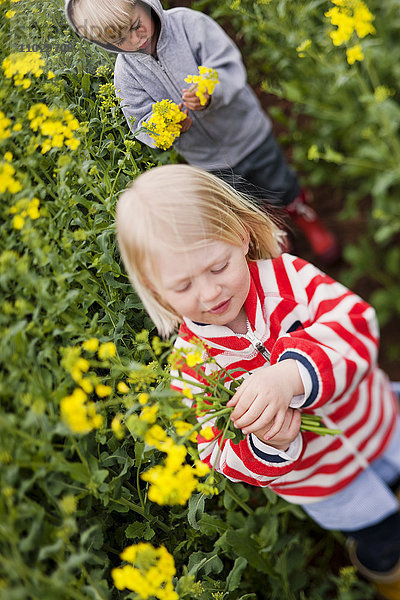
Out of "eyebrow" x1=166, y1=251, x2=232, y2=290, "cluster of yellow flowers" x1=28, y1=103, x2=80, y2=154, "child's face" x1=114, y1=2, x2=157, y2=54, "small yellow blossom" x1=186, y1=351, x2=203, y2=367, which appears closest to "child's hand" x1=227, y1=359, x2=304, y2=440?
"small yellow blossom" x1=186, y1=351, x2=203, y2=367

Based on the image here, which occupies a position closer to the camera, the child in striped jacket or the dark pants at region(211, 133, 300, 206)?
the child in striped jacket

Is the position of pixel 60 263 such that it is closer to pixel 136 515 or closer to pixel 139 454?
pixel 139 454

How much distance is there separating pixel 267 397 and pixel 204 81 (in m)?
0.70

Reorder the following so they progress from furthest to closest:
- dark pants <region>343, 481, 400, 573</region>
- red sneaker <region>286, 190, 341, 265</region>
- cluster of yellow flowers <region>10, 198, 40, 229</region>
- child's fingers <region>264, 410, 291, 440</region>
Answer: red sneaker <region>286, 190, 341, 265</region>
dark pants <region>343, 481, 400, 573</region>
child's fingers <region>264, 410, 291, 440</region>
cluster of yellow flowers <region>10, 198, 40, 229</region>

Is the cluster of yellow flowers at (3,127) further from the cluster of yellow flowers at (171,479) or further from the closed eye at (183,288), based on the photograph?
the cluster of yellow flowers at (171,479)

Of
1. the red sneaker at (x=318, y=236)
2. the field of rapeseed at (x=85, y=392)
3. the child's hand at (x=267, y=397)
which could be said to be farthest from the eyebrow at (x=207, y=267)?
the red sneaker at (x=318, y=236)

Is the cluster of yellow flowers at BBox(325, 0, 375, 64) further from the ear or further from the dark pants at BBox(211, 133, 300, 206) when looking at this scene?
the ear

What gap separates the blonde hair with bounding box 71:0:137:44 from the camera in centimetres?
113

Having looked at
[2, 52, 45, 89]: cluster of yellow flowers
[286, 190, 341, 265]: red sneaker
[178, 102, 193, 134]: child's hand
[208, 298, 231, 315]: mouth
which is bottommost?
[286, 190, 341, 265]: red sneaker

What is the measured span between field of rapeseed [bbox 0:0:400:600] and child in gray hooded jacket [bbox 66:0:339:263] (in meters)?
0.06

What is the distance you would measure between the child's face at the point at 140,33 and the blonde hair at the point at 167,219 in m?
0.30

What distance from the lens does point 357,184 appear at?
120 inches

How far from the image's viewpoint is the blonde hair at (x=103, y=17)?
1126 millimetres

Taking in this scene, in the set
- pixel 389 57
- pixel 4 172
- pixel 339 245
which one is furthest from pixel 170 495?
pixel 339 245
